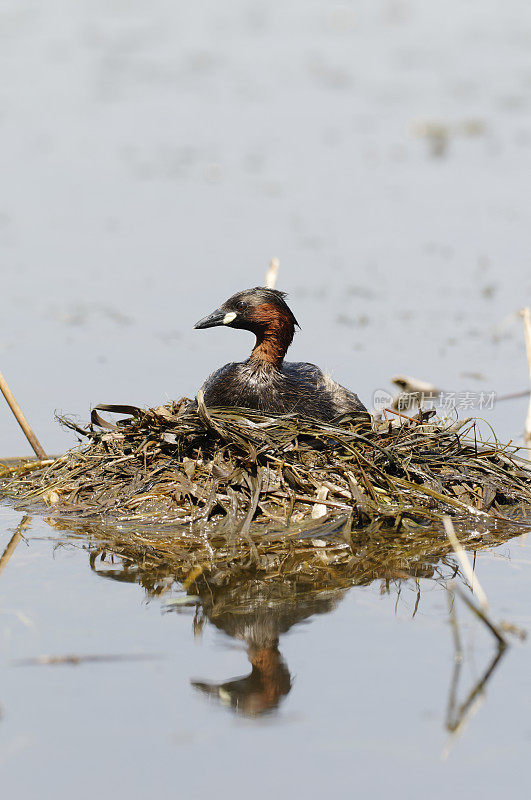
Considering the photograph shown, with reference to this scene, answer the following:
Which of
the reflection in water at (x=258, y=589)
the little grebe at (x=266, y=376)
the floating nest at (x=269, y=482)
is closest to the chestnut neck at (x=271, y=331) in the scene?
the little grebe at (x=266, y=376)

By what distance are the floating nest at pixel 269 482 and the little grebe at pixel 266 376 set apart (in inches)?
5.3

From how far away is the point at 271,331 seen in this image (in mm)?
6820

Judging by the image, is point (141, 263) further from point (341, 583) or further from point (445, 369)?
point (341, 583)

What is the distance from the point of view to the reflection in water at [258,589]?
14.2ft

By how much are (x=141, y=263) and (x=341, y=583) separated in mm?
6910

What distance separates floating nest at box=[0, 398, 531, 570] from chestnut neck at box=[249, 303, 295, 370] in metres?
0.41

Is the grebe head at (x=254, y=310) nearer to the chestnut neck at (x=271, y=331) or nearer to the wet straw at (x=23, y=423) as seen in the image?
the chestnut neck at (x=271, y=331)

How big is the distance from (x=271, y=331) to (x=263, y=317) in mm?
96

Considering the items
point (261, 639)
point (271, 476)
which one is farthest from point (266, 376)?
point (261, 639)

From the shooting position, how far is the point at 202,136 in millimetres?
16953

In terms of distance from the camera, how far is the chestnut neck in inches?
268

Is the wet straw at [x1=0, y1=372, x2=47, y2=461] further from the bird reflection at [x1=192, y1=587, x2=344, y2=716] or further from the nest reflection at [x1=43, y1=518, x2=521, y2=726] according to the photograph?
the bird reflection at [x1=192, y1=587, x2=344, y2=716]

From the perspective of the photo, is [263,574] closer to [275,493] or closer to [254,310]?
[275,493]

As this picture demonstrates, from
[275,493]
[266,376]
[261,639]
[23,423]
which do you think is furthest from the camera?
[23,423]
